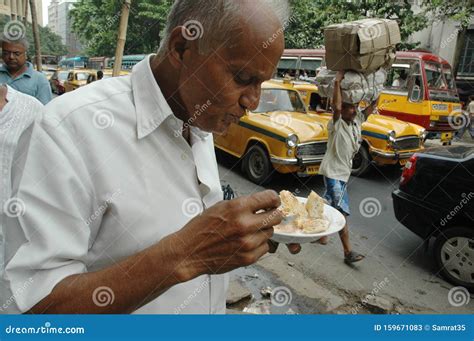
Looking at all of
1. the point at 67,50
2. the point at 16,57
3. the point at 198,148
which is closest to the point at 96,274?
the point at 198,148

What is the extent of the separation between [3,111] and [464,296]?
164 inches

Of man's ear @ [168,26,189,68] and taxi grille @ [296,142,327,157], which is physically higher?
man's ear @ [168,26,189,68]

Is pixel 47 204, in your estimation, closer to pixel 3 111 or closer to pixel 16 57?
pixel 3 111

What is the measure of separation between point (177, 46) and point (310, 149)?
5.70 m

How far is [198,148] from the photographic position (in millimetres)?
1172
